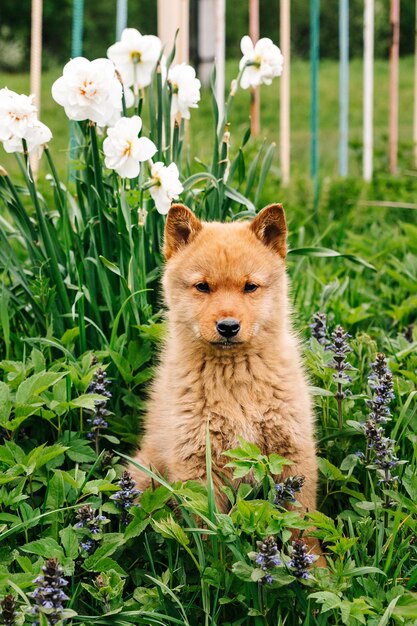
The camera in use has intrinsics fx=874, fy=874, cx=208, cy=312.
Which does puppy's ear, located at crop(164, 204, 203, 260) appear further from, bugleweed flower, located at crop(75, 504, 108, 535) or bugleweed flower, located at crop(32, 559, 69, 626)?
bugleweed flower, located at crop(32, 559, 69, 626)

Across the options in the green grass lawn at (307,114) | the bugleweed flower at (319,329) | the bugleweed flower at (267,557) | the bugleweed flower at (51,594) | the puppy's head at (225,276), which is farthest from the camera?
the green grass lawn at (307,114)

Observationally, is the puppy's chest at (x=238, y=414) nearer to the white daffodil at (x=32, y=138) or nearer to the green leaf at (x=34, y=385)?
the green leaf at (x=34, y=385)

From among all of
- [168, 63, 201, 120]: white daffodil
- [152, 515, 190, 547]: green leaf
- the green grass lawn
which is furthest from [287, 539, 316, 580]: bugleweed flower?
the green grass lawn

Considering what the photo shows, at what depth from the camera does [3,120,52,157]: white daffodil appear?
328cm

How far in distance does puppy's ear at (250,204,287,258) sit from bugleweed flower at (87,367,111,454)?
75 cm

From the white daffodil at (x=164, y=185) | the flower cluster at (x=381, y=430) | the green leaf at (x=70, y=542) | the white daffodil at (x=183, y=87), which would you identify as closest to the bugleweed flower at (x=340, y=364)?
the flower cluster at (x=381, y=430)

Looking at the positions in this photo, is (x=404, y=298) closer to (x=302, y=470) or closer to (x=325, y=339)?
(x=325, y=339)

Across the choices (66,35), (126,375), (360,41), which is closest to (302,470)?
(126,375)

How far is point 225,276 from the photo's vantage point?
9.53 feet

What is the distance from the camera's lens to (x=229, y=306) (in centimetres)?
283

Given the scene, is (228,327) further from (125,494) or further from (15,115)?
(15,115)

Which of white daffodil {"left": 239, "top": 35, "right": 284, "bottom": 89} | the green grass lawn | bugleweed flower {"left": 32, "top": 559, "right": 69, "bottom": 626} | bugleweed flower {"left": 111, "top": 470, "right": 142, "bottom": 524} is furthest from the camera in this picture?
the green grass lawn

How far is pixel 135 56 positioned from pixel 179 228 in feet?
2.95

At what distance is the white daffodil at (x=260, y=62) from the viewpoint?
371 centimetres
